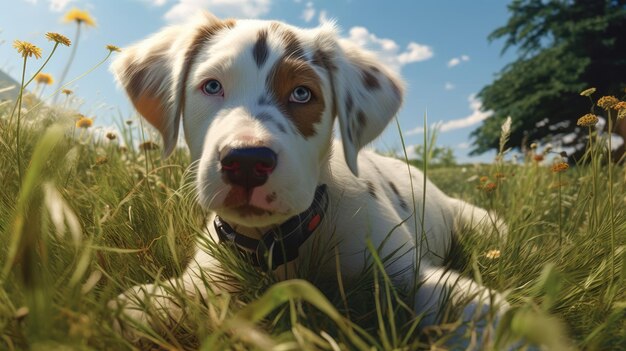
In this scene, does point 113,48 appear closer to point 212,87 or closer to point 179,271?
point 212,87

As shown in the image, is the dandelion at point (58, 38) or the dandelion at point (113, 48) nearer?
the dandelion at point (58, 38)

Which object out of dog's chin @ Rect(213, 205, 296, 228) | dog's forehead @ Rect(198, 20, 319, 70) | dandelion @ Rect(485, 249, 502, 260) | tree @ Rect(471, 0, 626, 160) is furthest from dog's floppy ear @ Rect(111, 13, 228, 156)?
tree @ Rect(471, 0, 626, 160)

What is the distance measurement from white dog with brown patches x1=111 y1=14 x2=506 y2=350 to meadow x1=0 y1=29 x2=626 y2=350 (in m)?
0.16

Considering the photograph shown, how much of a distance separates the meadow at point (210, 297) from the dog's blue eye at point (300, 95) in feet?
2.01

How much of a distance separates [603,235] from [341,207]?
4.19 feet

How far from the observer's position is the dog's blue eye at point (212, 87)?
2303mm

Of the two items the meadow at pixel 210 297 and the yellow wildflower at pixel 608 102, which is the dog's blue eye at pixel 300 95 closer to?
the meadow at pixel 210 297

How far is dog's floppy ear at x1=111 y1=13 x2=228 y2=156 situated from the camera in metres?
2.58

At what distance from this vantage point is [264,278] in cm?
202

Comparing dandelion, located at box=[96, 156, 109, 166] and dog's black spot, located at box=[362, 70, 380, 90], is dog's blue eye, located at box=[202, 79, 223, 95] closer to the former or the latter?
dog's black spot, located at box=[362, 70, 380, 90]

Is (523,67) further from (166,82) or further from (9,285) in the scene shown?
(9,285)

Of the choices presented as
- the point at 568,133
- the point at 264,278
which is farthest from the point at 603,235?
the point at 568,133

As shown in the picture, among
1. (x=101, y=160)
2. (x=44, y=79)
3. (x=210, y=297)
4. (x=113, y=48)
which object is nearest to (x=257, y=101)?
(x=210, y=297)

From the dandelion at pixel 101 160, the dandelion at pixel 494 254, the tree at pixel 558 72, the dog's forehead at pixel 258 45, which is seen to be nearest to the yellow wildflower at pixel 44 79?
the dandelion at pixel 101 160
